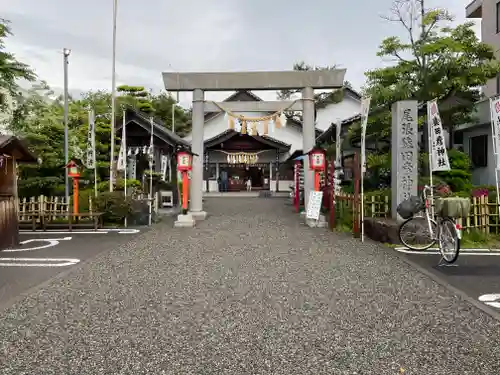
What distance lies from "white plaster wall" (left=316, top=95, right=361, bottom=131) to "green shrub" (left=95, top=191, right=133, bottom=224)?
28862 mm

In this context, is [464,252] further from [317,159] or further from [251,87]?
[251,87]

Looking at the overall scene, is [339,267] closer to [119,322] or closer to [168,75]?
[119,322]

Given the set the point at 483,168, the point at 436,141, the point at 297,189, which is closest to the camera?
the point at 436,141

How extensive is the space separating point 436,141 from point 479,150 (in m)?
10.2

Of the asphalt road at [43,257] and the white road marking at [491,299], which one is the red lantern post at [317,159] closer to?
the asphalt road at [43,257]

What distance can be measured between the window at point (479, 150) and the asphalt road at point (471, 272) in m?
10.9

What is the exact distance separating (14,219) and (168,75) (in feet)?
24.5

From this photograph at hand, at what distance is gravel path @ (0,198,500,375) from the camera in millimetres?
3363

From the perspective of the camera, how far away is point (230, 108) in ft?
50.2

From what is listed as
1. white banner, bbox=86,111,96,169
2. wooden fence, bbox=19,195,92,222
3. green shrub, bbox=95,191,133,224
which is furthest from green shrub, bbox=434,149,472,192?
wooden fence, bbox=19,195,92,222

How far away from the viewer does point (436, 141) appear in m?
9.63

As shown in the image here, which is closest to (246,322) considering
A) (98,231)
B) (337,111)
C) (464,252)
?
(464,252)

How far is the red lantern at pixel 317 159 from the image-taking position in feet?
44.3

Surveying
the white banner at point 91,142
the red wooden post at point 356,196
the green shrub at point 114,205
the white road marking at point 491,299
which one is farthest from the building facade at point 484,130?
the white banner at point 91,142
